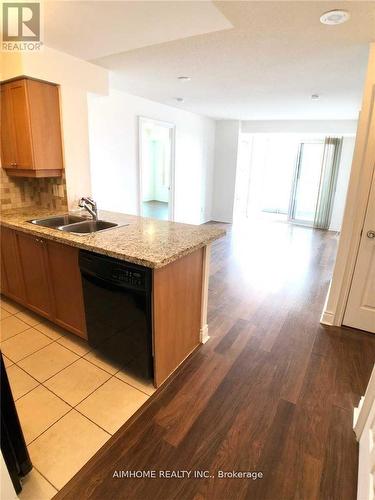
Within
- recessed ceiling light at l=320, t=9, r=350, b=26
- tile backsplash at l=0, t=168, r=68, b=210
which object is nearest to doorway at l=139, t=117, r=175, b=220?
tile backsplash at l=0, t=168, r=68, b=210

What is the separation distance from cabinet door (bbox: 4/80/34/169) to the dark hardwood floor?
239 cm

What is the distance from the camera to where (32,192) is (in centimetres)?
321

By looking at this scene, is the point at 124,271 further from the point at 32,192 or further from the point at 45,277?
the point at 32,192

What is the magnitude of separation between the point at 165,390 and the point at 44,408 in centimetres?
77

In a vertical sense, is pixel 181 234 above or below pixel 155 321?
above

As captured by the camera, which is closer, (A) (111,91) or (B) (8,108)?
(B) (8,108)

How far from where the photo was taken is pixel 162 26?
2.03 m

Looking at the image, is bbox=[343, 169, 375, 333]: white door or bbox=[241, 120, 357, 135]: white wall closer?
bbox=[343, 169, 375, 333]: white door

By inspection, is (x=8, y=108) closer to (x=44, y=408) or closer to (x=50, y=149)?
(x=50, y=149)

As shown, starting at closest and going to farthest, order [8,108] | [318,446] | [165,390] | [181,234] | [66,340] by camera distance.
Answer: [318,446] → [165,390] → [181,234] → [66,340] → [8,108]

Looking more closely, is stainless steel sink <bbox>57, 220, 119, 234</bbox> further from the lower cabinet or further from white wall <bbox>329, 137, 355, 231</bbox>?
white wall <bbox>329, 137, 355, 231</bbox>

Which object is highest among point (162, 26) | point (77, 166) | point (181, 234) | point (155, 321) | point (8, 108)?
point (162, 26)

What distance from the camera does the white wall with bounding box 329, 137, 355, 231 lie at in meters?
6.28

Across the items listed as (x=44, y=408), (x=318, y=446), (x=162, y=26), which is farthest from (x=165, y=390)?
(x=162, y=26)
